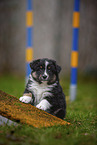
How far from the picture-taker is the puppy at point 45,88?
2.75 metres

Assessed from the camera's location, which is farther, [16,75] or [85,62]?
[16,75]

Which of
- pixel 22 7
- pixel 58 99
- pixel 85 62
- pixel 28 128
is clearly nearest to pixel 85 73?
pixel 85 62

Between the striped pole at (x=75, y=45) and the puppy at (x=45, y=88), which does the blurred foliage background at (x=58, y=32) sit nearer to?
the striped pole at (x=75, y=45)

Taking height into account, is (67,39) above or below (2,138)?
above

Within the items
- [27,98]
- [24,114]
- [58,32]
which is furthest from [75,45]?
[58,32]

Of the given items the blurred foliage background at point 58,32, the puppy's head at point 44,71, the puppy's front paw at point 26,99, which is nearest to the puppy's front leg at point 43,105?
the puppy's front paw at point 26,99

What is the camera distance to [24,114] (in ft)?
8.51

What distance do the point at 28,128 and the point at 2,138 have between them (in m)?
0.42

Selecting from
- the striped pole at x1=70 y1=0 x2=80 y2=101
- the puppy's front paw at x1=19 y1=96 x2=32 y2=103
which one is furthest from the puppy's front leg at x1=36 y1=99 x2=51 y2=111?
the striped pole at x1=70 y1=0 x2=80 y2=101

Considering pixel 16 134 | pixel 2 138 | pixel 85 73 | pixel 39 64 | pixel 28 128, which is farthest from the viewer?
pixel 85 73

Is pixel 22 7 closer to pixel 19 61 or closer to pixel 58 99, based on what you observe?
pixel 19 61

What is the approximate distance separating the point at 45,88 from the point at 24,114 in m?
0.47

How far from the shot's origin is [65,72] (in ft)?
31.2

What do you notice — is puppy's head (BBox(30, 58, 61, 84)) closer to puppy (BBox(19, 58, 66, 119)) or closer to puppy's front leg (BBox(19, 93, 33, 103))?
puppy (BBox(19, 58, 66, 119))
